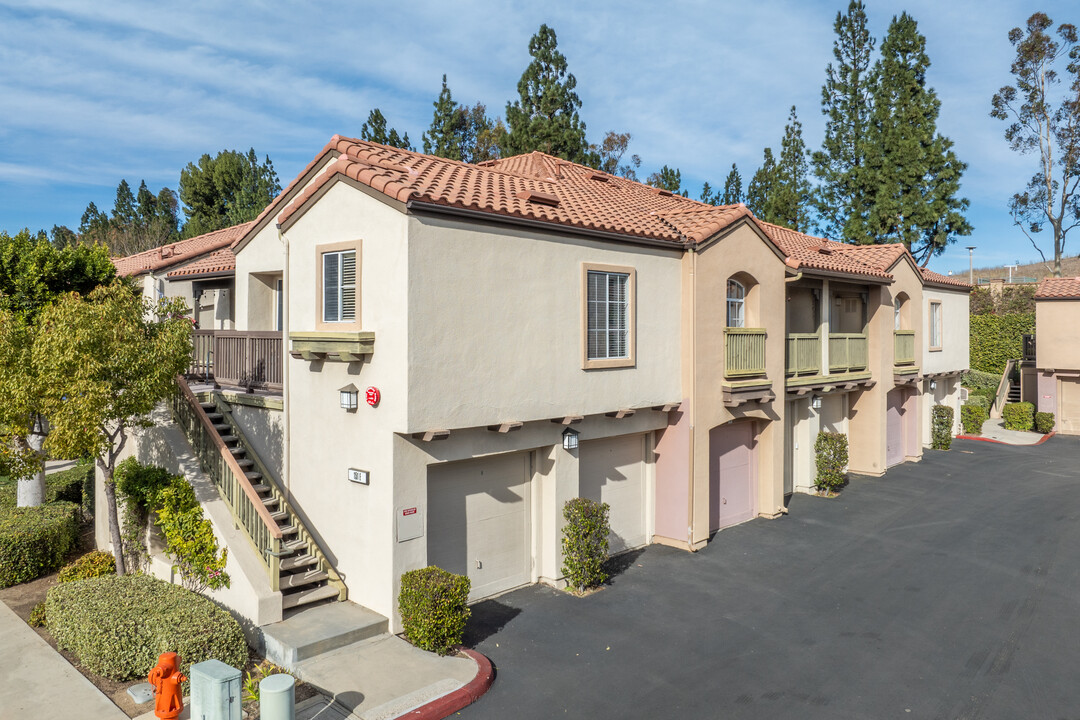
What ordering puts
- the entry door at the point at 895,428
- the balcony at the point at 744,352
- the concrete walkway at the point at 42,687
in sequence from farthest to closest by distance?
the entry door at the point at 895,428 < the balcony at the point at 744,352 < the concrete walkway at the point at 42,687

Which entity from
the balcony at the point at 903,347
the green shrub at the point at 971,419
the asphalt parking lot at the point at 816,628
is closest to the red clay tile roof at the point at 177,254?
the asphalt parking lot at the point at 816,628

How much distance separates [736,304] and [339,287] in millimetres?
9087

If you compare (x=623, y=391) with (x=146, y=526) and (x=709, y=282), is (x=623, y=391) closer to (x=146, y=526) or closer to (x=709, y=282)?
(x=709, y=282)

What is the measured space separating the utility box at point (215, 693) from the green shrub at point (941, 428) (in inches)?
1043

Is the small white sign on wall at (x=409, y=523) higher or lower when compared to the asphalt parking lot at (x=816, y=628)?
higher

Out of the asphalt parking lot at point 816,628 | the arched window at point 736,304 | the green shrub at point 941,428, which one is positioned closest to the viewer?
the asphalt parking lot at point 816,628

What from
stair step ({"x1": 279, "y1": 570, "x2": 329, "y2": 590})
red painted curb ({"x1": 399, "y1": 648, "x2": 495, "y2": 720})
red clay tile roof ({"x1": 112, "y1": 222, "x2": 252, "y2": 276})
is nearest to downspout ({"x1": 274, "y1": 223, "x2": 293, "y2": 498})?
stair step ({"x1": 279, "y1": 570, "x2": 329, "y2": 590})

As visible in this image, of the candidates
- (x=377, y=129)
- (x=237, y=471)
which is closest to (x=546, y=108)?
(x=377, y=129)

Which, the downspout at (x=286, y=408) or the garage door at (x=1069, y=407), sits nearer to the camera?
the downspout at (x=286, y=408)

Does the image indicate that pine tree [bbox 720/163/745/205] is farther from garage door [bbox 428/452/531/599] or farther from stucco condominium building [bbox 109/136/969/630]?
garage door [bbox 428/452/531/599]

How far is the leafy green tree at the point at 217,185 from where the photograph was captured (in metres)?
43.1

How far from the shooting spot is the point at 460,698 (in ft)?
27.1

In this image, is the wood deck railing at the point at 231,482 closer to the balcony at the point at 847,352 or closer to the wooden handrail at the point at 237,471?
the wooden handrail at the point at 237,471

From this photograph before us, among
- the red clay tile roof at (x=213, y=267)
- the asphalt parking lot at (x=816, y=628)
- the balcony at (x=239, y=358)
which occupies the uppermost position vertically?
the red clay tile roof at (x=213, y=267)
